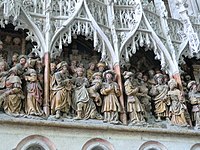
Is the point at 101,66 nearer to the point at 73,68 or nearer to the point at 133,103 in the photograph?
the point at 73,68

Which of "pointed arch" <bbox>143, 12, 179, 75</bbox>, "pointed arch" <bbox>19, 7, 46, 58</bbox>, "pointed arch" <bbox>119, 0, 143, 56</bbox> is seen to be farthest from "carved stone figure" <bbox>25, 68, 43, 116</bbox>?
"pointed arch" <bbox>143, 12, 179, 75</bbox>

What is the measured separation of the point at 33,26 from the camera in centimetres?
789

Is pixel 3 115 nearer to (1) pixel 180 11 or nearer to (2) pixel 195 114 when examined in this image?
(2) pixel 195 114

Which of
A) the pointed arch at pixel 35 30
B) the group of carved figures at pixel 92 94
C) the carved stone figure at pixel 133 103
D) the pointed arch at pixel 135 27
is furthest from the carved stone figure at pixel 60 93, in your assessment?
the pointed arch at pixel 135 27

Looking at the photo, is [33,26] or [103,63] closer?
[33,26]

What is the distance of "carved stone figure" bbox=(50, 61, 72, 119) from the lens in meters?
7.20

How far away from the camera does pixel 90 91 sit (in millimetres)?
7742

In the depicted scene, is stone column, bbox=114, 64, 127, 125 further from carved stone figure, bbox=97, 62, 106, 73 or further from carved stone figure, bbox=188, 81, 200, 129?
carved stone figure, bbox=188, 81, 200, 129

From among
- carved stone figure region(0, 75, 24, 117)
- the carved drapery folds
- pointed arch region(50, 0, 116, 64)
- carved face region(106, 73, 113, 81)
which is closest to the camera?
carved stone figure region(0, 75, 24, 117)

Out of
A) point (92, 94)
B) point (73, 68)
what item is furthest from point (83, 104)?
point (73, 68)

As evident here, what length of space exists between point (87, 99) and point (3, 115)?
1.76 metres

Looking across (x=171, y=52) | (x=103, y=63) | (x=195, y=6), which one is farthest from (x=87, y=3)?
(x=195, y=6)

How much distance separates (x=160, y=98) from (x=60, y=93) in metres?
2.46

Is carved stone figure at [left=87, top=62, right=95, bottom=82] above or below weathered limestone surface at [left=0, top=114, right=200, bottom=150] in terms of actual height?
above
